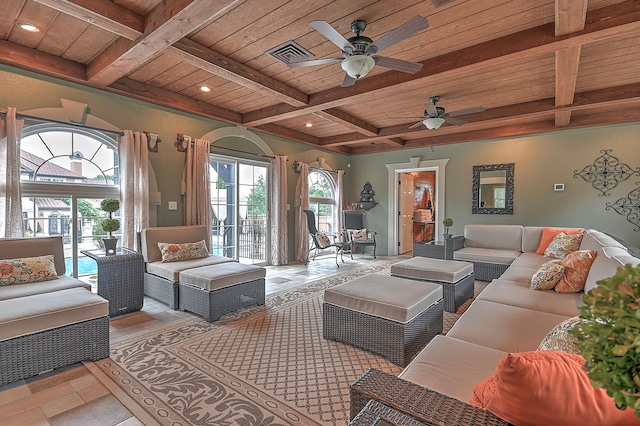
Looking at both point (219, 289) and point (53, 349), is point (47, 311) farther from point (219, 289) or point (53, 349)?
point (219, 289)

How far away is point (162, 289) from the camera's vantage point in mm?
3441

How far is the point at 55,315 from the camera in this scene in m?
2.07

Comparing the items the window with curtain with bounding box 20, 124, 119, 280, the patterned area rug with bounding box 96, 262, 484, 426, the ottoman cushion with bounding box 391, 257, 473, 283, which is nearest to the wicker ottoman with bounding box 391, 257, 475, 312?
the ottoman cushion with bounding box 391, 257, 473, 283

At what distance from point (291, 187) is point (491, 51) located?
4.10 metres

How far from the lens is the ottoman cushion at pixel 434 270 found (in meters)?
3.22

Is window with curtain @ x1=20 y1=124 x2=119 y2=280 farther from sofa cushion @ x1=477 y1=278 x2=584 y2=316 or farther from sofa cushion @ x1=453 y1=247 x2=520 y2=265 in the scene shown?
sofa cushion @ x1=453 y1=247 x2=520 y2=265

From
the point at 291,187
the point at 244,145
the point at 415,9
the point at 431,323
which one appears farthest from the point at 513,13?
the point at 291,187

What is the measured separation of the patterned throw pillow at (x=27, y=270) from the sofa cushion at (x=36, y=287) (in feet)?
0.20

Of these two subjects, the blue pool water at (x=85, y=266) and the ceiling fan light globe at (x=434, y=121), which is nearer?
the blue pool water at (x=85, y=266)

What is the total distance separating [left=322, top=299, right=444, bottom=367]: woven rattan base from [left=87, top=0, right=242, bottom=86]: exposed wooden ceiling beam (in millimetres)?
2371

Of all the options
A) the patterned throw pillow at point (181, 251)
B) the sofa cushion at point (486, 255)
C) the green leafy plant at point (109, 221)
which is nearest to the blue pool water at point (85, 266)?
the green leafy plant at point (109, 221)

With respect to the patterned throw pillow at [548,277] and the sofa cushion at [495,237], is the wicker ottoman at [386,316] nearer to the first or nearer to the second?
the patterned throw pillow at [548,277]

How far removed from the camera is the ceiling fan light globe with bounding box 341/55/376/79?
2444 mm

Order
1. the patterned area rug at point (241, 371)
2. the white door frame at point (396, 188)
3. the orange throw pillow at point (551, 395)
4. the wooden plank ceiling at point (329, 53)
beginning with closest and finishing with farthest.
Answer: the orange throw pillow at point (551, 395)
the patterned area rug at point (241, 371)
the wooden plank ceiling at point (329, 53)
the white door frame at point (396, 188)
